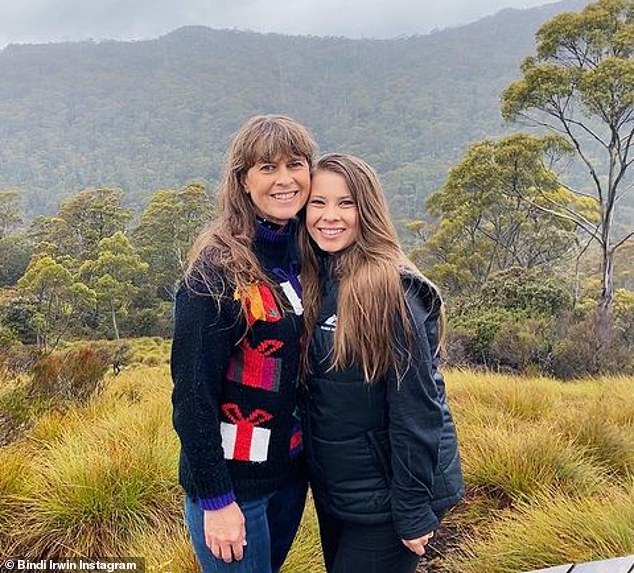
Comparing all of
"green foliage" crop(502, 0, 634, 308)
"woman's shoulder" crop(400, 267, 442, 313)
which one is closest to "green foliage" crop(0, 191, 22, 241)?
"green foliage" crop(502, 0, 634, 308)

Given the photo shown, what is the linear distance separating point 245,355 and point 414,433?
45cm

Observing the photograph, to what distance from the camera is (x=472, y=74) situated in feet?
368

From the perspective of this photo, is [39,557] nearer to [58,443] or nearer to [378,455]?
[58,443]

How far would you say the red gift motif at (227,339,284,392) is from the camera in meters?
1.65

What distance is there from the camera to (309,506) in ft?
10.9

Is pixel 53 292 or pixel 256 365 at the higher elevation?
pixel 256 365

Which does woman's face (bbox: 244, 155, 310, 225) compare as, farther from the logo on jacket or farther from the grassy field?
the grassy field

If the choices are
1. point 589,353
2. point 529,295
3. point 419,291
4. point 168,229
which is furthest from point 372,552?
point 168,229

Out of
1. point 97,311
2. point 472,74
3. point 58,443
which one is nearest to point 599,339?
point 58,443

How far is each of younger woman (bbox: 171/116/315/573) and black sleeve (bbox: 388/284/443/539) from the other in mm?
273

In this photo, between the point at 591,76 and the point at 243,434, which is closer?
the point at 243,434

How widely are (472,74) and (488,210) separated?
9829cm

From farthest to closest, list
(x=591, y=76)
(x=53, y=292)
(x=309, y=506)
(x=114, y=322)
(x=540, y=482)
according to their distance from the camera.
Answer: (x=114, y=322) < (x=53, y=292) < (x=591, y=76) < (x=540, y=482) < (x=309, y=506)

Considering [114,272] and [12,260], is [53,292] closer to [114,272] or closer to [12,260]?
[114,272]
